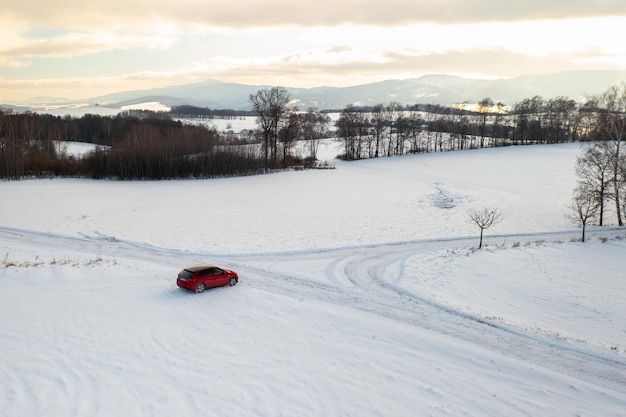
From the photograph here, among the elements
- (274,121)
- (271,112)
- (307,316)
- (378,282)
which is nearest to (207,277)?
(307,316)

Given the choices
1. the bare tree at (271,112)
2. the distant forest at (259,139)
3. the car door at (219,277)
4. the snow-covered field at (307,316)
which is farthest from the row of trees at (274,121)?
the car door at (219,277)

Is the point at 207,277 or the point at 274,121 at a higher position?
the point at 274,121

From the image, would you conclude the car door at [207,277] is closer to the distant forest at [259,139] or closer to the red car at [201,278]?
the red car at [201,278]

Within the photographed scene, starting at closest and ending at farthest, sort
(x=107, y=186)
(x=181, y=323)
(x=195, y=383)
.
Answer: (x=195, y=383) < (x=181, y=323) < (x=107, y=186)

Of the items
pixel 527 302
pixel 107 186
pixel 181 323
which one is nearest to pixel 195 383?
pixel 181 323

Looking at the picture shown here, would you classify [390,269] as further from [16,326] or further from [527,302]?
[16,326]

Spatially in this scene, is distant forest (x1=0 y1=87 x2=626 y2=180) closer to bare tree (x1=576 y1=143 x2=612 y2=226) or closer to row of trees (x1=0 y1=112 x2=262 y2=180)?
row of trees (x1=0 y1=112 x2=262 y2=180)

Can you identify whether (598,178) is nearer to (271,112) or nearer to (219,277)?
(219,277)
